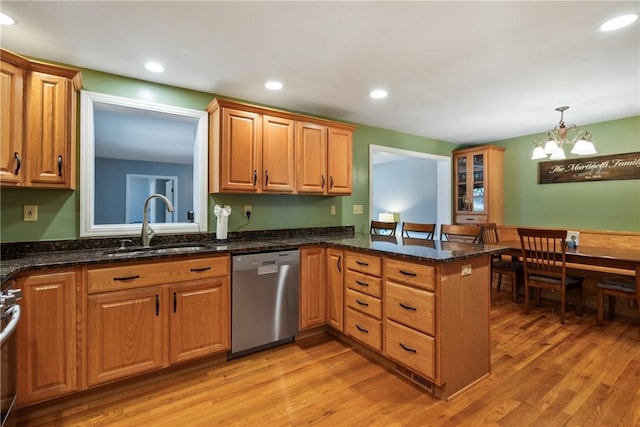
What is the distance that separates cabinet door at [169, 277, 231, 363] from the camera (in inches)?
87.0

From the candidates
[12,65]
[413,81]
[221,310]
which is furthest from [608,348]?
[12,65]

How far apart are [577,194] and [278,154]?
158 inches

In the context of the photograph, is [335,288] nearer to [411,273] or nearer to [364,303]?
[364,303]

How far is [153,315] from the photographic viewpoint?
212 centimetres

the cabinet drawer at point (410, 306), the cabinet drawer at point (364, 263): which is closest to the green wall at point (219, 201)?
the cabinet drawer at point (364, 263)

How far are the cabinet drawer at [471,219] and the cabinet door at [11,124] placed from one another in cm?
525

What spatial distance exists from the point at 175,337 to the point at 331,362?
3.91 ft

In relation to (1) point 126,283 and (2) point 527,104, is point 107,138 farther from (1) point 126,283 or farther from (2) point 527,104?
(2) point 527,104

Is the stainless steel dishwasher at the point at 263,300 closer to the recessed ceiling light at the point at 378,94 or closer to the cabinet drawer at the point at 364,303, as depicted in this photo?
the cabinet drawer at the point at 364,303

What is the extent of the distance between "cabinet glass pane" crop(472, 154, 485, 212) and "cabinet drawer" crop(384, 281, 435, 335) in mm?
3327

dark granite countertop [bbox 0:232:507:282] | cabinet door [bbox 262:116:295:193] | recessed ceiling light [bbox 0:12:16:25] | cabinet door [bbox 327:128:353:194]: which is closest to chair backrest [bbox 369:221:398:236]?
cabinet door [bbox 327:128:353:194]

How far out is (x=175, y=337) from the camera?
2.21 meters

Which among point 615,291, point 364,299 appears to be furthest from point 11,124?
point 615,291

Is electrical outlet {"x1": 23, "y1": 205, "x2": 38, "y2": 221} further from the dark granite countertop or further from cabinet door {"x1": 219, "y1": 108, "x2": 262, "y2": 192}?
cabinet door {"x1": 219, "y1": 108, "x2": 262, "y2": 192}
